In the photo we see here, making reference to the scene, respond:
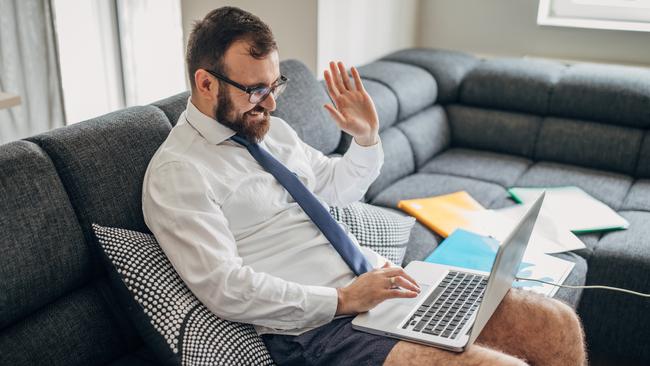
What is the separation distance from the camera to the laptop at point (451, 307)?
1.47 meters

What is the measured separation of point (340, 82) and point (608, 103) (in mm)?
1557

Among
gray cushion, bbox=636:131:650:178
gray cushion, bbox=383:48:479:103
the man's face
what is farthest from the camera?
gray cushion, bbox=383:48:479:103

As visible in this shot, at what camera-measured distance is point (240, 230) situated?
5.44 feet

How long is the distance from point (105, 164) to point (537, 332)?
105 centimetres

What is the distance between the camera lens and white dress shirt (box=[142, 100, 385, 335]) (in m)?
1.51

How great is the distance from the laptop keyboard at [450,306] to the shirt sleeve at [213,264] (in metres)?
0.21

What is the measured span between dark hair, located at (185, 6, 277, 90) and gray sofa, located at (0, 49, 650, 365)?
245 millimetres

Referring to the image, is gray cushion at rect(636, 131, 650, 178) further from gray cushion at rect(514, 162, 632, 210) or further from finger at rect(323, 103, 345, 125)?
finger at rect(323, 103, 345, 125)

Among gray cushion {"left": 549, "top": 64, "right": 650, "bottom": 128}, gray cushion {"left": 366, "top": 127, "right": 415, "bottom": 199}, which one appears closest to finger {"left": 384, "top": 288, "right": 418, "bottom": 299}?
gray cushion {"left": 366, "top": 127, "right": 415, "bottom": 199}

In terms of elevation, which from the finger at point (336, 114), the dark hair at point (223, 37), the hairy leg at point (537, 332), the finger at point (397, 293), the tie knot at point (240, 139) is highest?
the dark hair at point (223, 37)

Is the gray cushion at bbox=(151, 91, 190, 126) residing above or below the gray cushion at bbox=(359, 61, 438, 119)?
above

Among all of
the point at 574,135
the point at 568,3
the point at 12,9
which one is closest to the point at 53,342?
the point at 12,9

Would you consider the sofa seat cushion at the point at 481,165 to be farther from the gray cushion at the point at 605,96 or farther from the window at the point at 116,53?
the window at the point at 116,53

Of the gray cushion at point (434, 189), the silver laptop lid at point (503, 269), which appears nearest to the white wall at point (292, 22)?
the gray cushion at point (434, 189)
